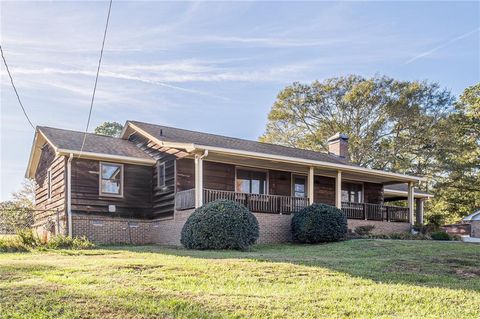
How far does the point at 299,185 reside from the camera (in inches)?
872

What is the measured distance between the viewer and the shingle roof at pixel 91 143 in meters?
18.2

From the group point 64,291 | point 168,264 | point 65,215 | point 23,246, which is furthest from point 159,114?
point 64,291

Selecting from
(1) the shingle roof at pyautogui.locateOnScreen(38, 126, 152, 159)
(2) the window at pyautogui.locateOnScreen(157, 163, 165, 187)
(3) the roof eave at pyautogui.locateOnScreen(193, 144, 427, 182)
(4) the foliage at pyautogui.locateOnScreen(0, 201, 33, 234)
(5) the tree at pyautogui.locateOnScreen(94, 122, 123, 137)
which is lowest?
(4) the foliage at pyautogui.locateOnScreen(0, 201, 33, 234)

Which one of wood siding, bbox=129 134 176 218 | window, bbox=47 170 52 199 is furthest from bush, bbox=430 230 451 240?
window, bbox=47 170 52 199

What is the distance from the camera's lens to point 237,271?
9.03 metres

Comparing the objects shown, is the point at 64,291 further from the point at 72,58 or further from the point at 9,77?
the point at 72,58

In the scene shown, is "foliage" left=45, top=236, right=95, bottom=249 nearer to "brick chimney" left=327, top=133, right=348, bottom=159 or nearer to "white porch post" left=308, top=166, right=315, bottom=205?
"white porch post" left=308, top=166, right=315, bottom=205

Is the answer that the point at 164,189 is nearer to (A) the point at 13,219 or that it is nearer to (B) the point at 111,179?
(B) the point at 111,179

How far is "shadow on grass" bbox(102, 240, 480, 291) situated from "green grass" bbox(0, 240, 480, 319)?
0.03m

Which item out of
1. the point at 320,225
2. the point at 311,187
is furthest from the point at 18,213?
the point at 320,225

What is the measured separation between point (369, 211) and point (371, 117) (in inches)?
576

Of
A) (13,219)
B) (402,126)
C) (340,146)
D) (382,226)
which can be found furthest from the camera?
(402,126)

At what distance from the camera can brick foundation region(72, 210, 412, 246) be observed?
1755 cm

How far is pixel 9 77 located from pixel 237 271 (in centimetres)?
665
